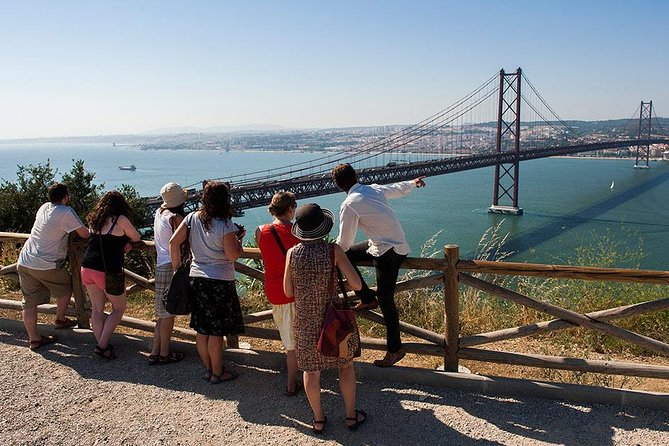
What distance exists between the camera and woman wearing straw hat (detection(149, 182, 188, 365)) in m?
3.11

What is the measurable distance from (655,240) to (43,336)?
30.7m

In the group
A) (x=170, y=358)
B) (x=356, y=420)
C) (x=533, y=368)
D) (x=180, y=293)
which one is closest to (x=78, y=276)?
(x=170, y=358)

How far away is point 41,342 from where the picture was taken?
12.4 feet

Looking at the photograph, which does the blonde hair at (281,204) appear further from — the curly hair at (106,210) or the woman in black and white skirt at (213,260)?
the curly hair at (106,210)

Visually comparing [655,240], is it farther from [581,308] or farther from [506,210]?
[581,308]

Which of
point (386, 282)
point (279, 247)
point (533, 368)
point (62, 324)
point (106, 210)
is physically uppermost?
point (106, 210)

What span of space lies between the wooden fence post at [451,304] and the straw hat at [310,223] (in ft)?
2.78

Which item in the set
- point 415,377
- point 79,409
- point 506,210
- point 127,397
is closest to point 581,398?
point 415,377

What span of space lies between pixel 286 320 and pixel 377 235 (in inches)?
25.6

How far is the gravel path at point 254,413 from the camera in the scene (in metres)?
2.59

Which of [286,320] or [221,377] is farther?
[221,377]

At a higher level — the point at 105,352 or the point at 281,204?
the point at 281,204

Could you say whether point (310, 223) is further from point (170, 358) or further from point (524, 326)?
point (170, 358)

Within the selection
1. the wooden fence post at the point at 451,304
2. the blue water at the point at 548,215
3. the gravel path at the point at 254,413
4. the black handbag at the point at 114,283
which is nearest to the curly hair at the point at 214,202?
the black handbag at the point at 114,283
